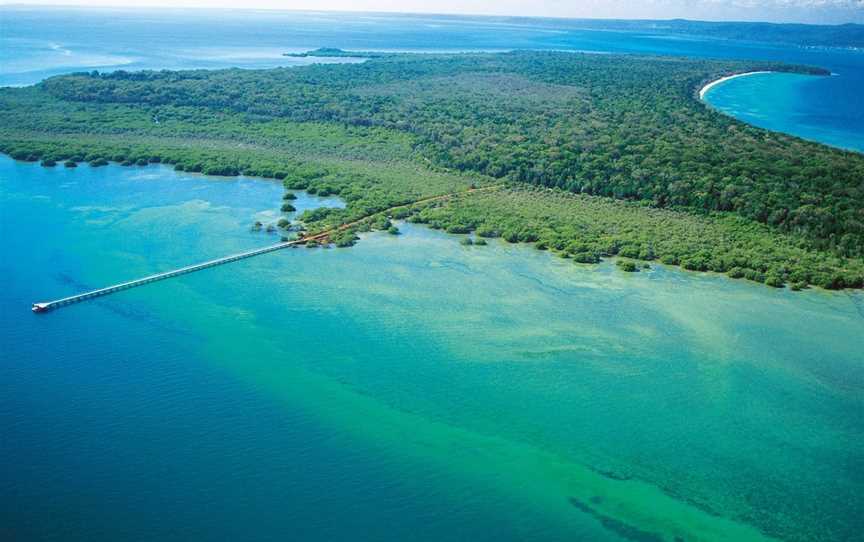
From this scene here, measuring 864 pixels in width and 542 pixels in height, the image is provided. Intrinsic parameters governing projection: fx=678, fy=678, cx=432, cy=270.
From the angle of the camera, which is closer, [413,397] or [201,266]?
[413,397]

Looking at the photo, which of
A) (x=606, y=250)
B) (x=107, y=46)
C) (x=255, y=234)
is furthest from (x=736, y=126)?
(x=107, y=46)

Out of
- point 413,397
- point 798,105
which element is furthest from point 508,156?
point 798,105

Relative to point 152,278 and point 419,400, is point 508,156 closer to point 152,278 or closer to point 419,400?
point 152,278

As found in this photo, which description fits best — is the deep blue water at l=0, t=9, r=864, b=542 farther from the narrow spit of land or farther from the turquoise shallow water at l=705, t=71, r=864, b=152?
the turquoise shallow water at l=705, t=71, r=864, b=152

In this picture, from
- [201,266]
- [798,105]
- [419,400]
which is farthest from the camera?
[798,105]

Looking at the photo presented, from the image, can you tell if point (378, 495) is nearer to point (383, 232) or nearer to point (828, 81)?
point (383, 232)

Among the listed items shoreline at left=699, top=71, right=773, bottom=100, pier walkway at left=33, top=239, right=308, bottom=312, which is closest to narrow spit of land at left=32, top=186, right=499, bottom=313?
pier walkway at left=33, top=239, right=308, bottom=312

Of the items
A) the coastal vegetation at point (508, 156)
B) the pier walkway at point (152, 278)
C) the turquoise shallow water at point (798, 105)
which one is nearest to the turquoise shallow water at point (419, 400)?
the pier walkway at point (152, 278)
